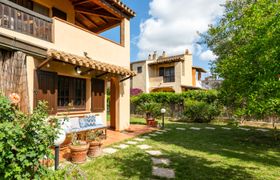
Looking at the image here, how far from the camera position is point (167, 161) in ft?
19.6

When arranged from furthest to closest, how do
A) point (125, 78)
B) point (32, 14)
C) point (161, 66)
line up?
point (161, 66)
point (125, 78)
point (32, 14)

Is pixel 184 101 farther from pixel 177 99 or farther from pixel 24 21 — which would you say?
pixel 24 21

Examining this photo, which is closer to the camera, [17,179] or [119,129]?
[17,179]

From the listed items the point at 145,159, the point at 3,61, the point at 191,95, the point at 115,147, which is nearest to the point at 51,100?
the point at 3,61

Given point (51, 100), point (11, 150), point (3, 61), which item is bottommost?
point (11, 150)

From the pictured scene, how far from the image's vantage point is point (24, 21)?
613 centimetres

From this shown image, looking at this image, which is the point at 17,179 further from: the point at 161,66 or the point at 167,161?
the point at 161,66

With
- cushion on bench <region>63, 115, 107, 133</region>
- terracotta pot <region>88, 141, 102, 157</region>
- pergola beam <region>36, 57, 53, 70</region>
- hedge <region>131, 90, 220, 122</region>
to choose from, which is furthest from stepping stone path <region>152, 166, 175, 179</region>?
hedge <region>131, 90, 220, 122</region>

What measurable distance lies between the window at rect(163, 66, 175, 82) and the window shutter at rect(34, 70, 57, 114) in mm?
21997

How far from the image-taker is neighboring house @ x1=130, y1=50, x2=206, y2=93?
26.9 m

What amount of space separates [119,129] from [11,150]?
8.01 meters

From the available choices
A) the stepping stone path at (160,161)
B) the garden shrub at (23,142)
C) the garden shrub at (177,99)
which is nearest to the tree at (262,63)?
the stepping stone path at (160,161)

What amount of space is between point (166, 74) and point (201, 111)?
1377 cm

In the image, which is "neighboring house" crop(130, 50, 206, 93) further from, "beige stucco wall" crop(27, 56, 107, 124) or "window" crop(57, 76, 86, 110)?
"window" crop(57, 76, 86, 110)
